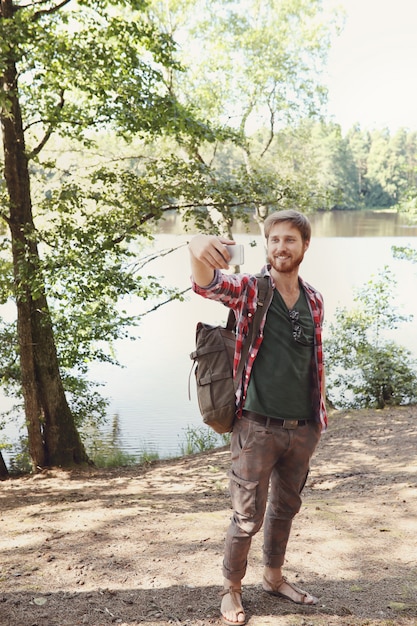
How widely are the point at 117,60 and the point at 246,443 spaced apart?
5.26 metres

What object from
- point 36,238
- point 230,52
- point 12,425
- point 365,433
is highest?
point 230,52

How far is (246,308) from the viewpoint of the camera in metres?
2.53

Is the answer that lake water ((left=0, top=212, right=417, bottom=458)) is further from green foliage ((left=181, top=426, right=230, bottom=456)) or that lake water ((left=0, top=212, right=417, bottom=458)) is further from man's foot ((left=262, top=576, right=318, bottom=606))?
man's foot ((left=262, top=576, right=318, bottom=606))

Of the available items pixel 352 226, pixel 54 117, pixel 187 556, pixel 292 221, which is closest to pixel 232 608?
pixel 187 556

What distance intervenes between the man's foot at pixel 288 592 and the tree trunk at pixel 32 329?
13.8ft

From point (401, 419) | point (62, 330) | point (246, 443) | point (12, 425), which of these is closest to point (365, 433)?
point (401, 419)

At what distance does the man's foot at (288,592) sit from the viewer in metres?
3.00

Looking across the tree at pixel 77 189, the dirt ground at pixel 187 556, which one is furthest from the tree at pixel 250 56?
the dirt ground at pixel 187 556

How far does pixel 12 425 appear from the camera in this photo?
1243 cm

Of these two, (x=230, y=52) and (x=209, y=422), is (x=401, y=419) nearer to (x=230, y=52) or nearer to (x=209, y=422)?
(x=209, y=422)

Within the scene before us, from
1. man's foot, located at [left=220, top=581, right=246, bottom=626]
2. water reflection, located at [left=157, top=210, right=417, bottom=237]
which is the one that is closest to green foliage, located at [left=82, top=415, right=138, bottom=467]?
man's foot, located at [left=220, top=581, right=246, bottom=626]

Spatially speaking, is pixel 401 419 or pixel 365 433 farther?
pixel 401 419

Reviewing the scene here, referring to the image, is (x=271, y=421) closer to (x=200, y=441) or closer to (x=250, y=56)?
(x=200, y=441)

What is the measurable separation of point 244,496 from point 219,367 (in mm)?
551
